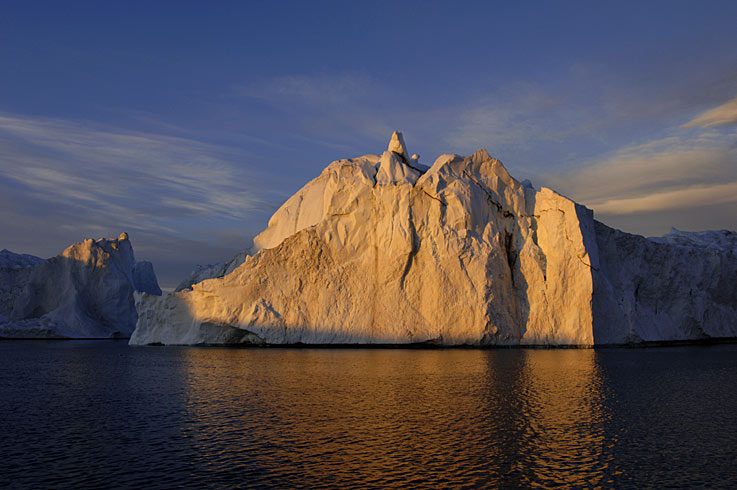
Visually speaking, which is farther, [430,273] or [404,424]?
[430,273]

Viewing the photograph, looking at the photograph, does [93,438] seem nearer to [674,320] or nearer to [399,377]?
[399,377]

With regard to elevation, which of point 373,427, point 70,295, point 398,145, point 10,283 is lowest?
point 373,427

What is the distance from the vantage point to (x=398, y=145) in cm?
3144

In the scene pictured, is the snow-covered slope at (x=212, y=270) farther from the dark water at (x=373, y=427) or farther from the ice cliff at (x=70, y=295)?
the dark water at (x=373, y=427)

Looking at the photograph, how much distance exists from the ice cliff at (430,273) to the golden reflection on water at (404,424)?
8941 mm

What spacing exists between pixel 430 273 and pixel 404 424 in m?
17.9

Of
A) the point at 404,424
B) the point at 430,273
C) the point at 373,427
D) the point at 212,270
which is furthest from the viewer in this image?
the point at 212,270

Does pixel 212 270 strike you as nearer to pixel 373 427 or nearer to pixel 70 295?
pixel 70 295

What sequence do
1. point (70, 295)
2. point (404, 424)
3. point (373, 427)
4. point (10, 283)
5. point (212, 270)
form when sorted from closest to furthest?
point (373, 427) → point (404, 424) → point (212, 270) → point (70, 295) → point (10, 283)

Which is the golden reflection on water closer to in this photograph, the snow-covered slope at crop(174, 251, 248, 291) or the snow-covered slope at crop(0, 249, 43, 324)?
the snow-covered slope at crop(174, 251, 248, 291)

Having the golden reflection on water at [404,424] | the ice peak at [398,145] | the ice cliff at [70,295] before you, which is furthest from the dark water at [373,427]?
the ice cliff at [70,295]

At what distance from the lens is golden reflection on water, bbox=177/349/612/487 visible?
7.66 metres

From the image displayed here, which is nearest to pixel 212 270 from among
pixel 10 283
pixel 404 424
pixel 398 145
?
pixel 398 145

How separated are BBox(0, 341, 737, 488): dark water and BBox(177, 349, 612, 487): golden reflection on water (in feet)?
0.13
